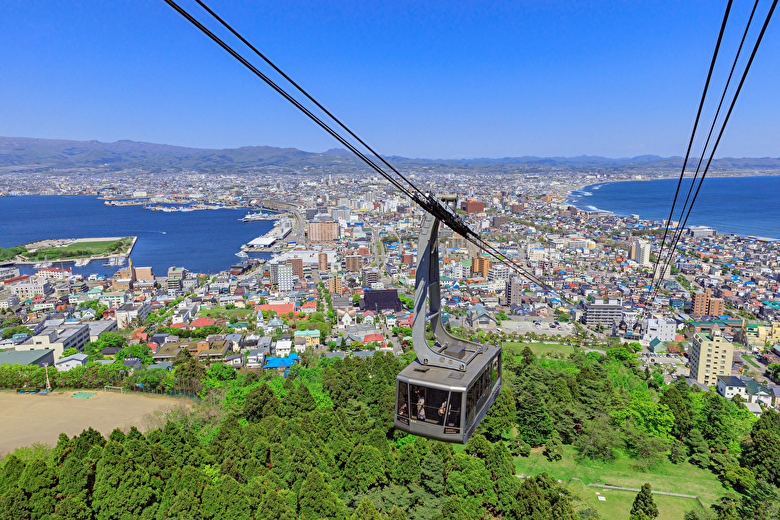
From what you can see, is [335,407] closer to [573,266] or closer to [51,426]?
[51,426]

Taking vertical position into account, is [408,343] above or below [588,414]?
below

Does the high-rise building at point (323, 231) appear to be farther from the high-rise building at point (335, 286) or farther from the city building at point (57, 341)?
the city building at point (57, 341)

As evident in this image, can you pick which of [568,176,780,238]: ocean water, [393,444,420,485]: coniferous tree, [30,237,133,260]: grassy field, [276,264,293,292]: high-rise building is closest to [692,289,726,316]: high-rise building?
[393,444,420,485]: coniferous tree

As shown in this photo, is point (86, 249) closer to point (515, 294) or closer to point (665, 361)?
Result: point (515, 294)

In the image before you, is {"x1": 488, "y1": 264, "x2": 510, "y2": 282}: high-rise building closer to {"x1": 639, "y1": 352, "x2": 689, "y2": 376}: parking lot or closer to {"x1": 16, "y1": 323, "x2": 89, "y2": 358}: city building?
{"x1": 639, "y1": 352, "x2": 689, "y2": 376}: parking lot

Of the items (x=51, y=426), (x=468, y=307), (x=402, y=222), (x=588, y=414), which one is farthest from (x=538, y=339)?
(x=402, y=222)

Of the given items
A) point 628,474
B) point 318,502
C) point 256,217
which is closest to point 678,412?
point 628,474
